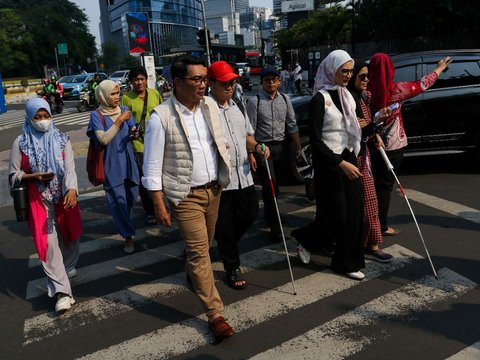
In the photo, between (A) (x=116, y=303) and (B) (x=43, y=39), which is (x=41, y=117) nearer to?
(A) (x=116, y=303)

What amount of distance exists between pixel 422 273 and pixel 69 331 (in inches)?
113

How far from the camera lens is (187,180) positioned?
312 cm

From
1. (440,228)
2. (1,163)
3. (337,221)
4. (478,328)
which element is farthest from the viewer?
(1,163)

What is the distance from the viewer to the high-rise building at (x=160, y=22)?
332 feet

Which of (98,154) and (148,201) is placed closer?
(98,154)

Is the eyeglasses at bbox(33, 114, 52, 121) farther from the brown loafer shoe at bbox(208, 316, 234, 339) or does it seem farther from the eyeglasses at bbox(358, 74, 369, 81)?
the eyeglasses at bbox(358, 74, 369, 81)

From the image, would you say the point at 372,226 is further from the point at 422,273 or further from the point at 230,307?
the point at 230,307

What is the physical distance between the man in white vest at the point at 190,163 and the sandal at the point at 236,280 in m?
0.69

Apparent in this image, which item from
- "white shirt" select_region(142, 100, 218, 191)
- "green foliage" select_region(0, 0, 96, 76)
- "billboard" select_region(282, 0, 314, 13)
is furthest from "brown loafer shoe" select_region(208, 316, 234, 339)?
"billboard" select_region(282, 0, 314, 13)

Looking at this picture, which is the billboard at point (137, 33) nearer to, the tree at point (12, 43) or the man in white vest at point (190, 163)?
the man in white vest at point (190, 163)

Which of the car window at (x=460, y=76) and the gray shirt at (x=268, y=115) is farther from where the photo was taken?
the car window at (x=460, y=76)

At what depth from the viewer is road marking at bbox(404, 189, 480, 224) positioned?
207 inches

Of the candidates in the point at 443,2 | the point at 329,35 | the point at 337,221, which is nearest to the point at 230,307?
the point at 337,221

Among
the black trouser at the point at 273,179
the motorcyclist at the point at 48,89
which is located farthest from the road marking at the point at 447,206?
the motorcyclist at the point at 48,89
